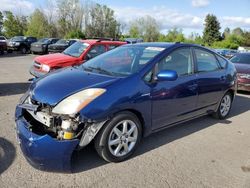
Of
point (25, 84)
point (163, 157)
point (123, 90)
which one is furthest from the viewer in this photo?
point (25, 84)

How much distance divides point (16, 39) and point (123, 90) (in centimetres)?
2518

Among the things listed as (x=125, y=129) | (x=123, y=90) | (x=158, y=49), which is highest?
(x=158, y=49)

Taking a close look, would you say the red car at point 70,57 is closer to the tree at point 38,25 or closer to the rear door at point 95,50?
the rear door at point 95,50

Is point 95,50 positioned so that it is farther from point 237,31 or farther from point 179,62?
point 237,31

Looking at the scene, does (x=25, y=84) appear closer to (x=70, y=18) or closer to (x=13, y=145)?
(x=13, y=145)

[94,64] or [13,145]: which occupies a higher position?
[94,64]

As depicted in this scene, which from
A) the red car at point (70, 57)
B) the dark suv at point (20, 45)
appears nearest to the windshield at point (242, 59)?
the red car at point (70, 57)

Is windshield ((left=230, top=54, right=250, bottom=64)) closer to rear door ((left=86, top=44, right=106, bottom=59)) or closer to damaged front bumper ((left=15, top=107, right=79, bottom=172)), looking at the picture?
rear door ((left=86, top=44, right=106, bottom=59))

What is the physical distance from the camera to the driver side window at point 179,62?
174 inches

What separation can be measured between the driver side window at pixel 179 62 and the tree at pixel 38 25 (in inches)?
1932

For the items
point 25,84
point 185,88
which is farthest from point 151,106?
point 25,84

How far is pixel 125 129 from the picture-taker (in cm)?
385

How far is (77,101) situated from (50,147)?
0.62 m

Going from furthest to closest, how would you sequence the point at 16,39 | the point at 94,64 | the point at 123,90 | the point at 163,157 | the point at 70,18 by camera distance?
the point at 70,18 < the point at 16,39 < the point at 94,64 < the point at 163,157 < the point at 123,90
